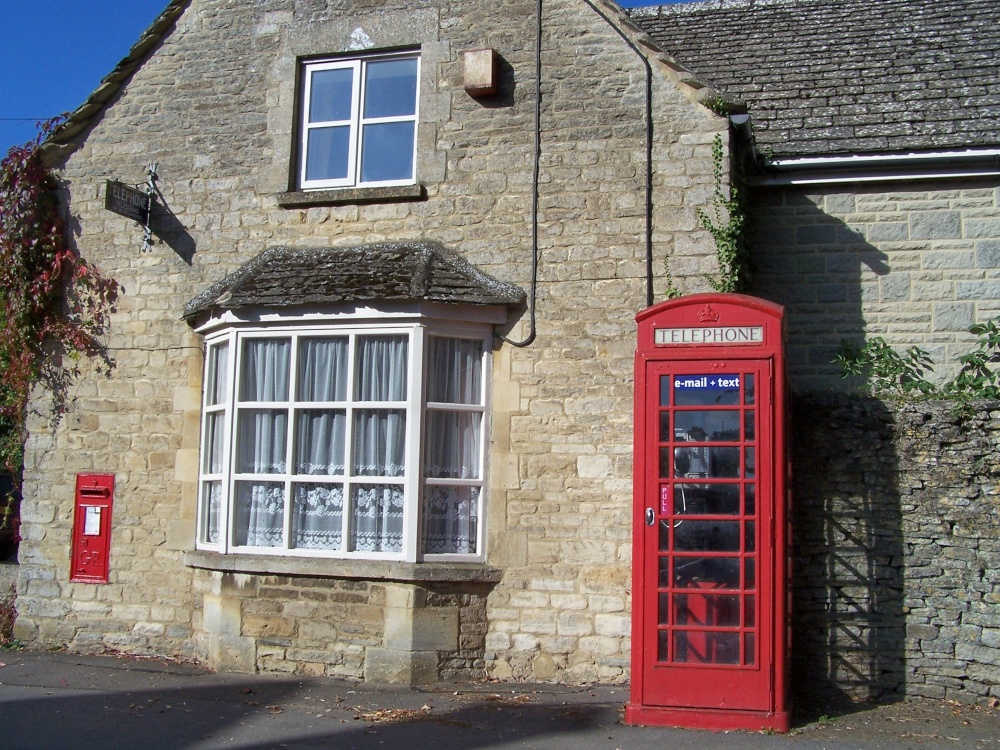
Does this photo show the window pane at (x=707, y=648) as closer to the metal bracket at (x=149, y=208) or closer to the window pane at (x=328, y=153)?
the window pane at (x=328, y=153)

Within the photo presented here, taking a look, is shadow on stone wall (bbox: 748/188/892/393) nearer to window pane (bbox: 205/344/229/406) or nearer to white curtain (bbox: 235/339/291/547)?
white curtain (bbox: 235/339/291/547)

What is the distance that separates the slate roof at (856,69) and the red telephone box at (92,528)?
6.74 metres

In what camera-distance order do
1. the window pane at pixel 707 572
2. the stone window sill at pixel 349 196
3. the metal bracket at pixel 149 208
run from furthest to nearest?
the metal bracket at pixel 149 208
the stone window sill at pixel 349 196
the window pane at pixel 707 572

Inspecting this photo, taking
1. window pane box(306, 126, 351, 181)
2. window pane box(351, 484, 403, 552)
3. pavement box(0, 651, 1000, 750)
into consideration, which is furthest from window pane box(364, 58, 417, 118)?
pavement box(0, 651, 1000, 750)

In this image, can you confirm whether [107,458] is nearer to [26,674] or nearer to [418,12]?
[26,674]

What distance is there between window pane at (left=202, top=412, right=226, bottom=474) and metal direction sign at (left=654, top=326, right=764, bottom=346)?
14.3ft

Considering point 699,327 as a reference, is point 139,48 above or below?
above

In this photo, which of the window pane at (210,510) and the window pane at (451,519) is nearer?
the window pane at (451,519)

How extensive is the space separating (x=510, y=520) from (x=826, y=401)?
8.73ft

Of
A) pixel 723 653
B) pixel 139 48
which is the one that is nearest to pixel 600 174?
pixel 723 653

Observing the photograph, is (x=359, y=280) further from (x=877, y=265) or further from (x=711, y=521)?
(x=877, y=265)

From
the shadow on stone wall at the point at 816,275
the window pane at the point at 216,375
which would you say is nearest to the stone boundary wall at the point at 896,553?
the shadow on stone wall at the point at 816,275

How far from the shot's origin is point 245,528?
28.6 ft

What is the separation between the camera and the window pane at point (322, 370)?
8547 millimetres
